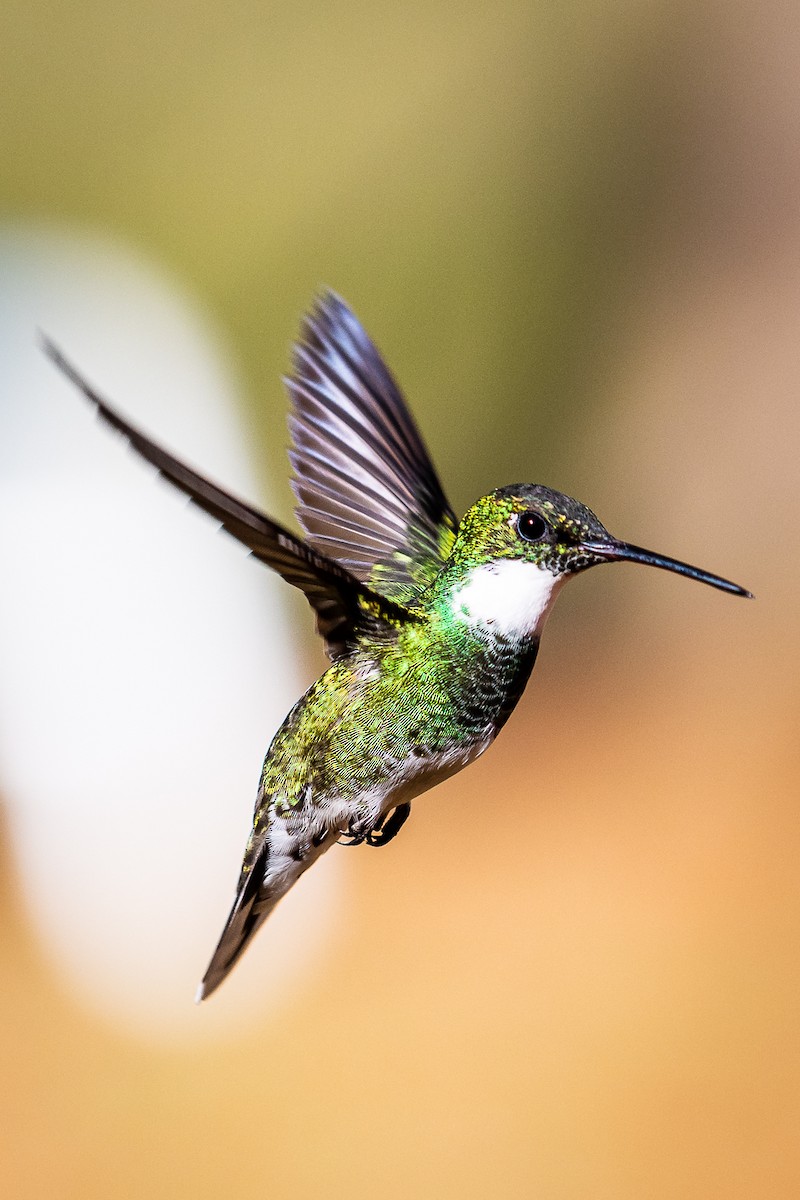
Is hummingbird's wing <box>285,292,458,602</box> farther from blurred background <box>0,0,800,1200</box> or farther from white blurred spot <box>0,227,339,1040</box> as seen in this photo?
white blurred spot <box>0,227,339,1040</box>

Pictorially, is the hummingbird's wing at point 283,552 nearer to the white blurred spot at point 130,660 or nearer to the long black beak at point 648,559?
the long black beak at point 648,559

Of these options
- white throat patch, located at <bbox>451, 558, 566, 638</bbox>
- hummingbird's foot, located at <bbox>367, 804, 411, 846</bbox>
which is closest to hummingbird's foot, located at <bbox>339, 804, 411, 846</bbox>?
hummingbird's foot, located at <bbox>367, 804, 411, 846</bbox>

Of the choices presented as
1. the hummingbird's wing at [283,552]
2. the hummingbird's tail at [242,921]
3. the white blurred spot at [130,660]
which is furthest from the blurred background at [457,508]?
the hummingbird's wing at [283,552]

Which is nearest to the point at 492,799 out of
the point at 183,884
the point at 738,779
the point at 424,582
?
the point at 738,779

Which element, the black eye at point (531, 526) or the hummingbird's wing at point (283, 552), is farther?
the black eye at point (531, 526)

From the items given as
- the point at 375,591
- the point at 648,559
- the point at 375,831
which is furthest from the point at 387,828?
the point at 648,559

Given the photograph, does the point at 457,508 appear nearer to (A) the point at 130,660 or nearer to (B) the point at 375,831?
(A) the point at 130,660

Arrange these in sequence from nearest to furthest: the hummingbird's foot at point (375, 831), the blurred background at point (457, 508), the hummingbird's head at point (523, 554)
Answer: the hummingbird's head at point (523, 554) < the hummingbird's foot at point (375, 831) < the blurred background at point (457, 508)

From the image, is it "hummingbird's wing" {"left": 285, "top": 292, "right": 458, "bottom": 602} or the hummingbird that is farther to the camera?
"hummingbird's wing" {"left": 285, "top": 292, "right": 458, "bottom": 602}
